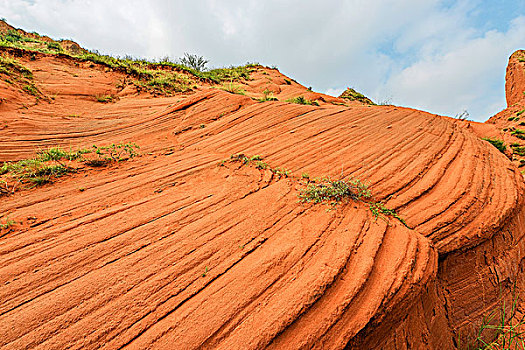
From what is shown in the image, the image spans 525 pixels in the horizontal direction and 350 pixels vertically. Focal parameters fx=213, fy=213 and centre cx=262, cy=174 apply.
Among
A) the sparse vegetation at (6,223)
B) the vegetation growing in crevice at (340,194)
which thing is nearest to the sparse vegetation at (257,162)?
the vegetation growing in crevice at (340,194)

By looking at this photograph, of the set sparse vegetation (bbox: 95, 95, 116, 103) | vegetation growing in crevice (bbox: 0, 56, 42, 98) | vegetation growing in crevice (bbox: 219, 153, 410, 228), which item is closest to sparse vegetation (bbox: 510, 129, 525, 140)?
vegetation growing in crevice (bbox: 219, 153, 410, 228)

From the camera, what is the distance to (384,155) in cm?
462

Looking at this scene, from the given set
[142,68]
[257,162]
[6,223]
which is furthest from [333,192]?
[142,68]

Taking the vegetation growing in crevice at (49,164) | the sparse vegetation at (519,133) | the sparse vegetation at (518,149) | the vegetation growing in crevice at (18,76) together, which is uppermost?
the vegetation growing in crevice at (18,76)

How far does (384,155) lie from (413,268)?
9.08 feet

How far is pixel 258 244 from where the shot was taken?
2.62 meters

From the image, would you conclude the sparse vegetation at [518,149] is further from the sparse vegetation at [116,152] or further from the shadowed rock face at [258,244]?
the sparse vegetation at [116,152]

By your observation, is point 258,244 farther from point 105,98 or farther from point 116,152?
point 105,98

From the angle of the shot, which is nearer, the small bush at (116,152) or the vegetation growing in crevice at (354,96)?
the small bush at (116,152)

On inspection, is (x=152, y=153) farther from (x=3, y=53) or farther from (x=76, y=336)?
(x=3, y=53)

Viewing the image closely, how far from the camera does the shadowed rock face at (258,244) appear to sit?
6.25 ft

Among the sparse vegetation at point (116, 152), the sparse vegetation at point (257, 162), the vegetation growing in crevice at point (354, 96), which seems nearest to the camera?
the sparse vegetation at point (257, 162)

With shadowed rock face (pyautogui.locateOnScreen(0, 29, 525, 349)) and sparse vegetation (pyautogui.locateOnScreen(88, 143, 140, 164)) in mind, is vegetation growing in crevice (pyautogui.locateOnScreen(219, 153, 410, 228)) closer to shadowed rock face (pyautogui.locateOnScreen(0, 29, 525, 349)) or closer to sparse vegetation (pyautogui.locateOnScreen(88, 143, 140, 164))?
shadowed rock face (pyautogui.locateOnScreen(0, 29, 525, 349))

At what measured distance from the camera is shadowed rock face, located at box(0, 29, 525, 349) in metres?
1.91
